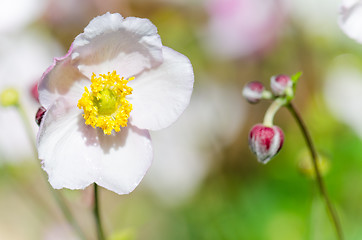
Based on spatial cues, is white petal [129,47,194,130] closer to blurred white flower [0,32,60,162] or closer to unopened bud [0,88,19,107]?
unopened bud [0,88,19,107]

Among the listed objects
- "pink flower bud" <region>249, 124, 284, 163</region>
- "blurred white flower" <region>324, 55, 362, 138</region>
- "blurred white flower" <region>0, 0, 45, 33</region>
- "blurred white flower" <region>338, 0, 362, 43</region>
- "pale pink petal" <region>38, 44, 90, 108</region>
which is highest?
"blurred white flower" <region>338, 0, 362, 43</region>

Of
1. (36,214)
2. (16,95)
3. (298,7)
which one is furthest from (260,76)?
(16,95)

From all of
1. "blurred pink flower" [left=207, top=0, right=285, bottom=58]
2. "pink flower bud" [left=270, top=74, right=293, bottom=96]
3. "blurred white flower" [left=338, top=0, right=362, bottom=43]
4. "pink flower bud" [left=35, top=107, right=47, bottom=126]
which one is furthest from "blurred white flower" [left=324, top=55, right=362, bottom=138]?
"pink flower bud" [left=35, top=107, right=47, bottom=126]

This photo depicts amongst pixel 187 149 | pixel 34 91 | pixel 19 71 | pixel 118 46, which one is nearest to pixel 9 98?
pixel 34 91

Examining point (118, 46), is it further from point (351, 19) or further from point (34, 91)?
point (351, 19)

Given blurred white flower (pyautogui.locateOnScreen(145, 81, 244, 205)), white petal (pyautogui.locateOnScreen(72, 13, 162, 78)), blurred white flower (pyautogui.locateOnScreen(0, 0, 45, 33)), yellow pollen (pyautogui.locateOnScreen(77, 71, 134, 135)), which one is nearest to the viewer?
white petal (pyautogui.locateOnScreen(72, 13, 162, 78))

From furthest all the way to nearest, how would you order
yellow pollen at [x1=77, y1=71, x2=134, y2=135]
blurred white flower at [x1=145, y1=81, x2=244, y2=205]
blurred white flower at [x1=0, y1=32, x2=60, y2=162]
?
1. blurred white flower at [x1=145, y1=81, x2=244, y2=205]
2. blurred white flower at [x1=0, y1=32, x2=60, y2=162]
3. yellow pollen at [x1=77, y1=71, x2=134, y2=135]

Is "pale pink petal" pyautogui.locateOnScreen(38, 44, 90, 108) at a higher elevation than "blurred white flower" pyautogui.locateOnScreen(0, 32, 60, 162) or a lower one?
higher
